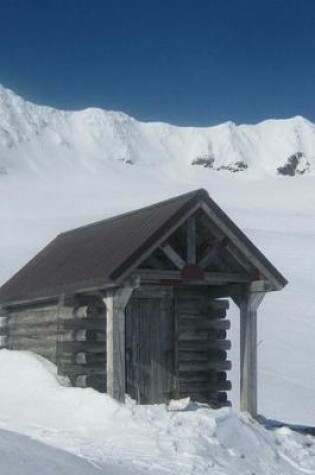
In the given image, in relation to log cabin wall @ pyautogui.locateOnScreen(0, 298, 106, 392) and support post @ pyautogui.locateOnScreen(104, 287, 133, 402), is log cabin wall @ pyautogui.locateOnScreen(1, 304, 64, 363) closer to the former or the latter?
log cabin wall @ pyautogui.locateOnScreen(0, 298, 106, 392)

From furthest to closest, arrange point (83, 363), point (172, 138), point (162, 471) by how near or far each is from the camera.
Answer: point (172, 138), point (83, 363), point (162, 471)

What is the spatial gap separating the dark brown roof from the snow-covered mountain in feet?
245

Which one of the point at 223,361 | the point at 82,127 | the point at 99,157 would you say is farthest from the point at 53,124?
the point at 223,361

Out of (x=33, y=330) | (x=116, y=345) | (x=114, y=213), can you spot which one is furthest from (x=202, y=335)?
(x=114, y=213)

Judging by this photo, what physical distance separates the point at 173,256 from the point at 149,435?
336 cm

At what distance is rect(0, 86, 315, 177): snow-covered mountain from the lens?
104312mm

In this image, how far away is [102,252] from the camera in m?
14.9

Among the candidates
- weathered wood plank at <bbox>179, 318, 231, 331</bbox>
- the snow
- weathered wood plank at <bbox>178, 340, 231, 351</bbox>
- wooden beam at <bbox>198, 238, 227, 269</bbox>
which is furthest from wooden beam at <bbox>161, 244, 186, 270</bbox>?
the snow

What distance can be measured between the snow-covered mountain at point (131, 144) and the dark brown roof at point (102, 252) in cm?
7477

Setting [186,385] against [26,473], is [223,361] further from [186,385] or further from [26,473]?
[26,473]

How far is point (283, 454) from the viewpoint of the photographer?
12609 mm

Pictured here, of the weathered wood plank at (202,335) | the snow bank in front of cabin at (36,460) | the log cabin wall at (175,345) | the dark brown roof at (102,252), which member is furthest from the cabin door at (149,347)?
the snow bank in front of cabin at (36,460)

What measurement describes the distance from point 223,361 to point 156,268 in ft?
7.65

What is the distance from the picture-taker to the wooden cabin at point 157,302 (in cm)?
1388
